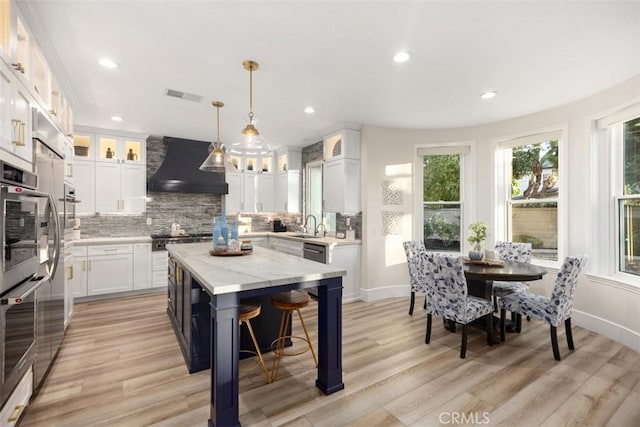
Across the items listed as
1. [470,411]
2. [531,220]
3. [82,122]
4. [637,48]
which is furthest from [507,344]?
[82,122]

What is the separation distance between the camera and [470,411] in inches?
79.9

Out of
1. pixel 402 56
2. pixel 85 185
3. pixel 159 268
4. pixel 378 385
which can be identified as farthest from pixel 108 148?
pixel 378 385

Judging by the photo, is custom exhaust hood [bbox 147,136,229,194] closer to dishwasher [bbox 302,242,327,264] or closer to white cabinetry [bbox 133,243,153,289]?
white cabinetry [bbox 133,243,153,289]

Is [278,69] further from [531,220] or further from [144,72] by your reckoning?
[531,220]

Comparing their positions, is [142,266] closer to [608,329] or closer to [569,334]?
[569,334]

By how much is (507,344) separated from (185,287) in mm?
3175

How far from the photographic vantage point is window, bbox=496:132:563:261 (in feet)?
13.0

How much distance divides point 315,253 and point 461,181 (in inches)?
101

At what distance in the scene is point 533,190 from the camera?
164 inches

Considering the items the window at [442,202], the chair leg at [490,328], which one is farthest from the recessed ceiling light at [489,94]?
the chair leg at [490,328]

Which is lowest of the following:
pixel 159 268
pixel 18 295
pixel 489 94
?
pixel 159 268

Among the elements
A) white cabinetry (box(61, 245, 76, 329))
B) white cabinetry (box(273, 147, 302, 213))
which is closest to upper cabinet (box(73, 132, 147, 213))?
white cabinetry (box(61, 245, 76, 329))

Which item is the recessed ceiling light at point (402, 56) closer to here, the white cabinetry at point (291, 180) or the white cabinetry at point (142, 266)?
the white cabinetry at point (291, 180)

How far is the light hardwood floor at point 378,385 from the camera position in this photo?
197cm
